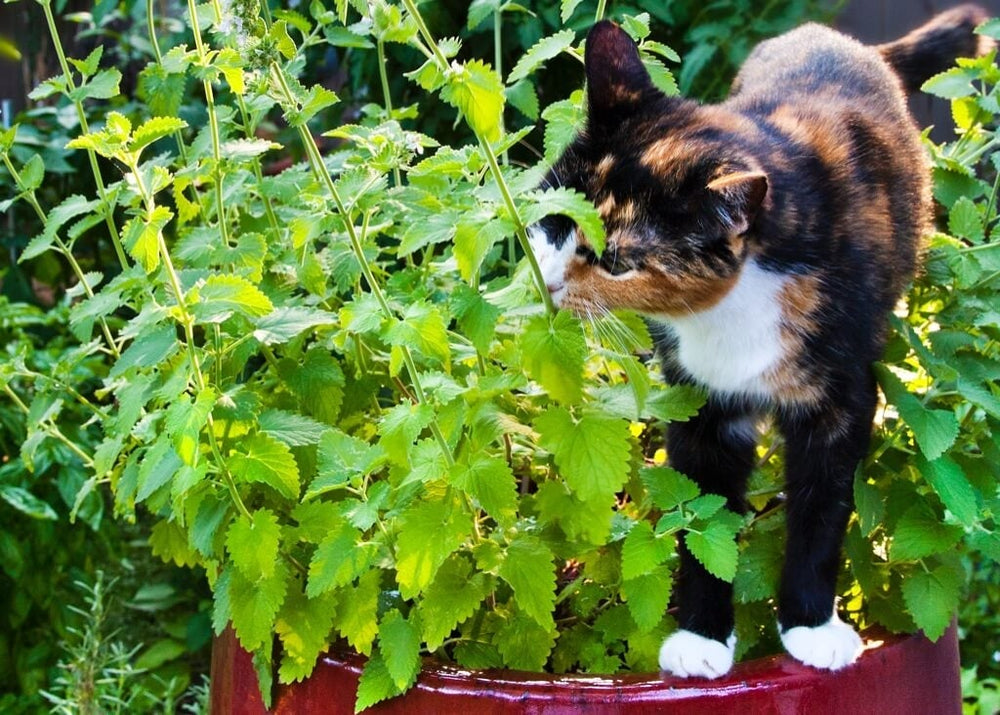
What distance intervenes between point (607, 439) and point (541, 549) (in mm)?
148

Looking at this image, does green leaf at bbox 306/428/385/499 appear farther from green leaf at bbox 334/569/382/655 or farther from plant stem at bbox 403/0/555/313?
plant stem at bbox 403/0/555/313

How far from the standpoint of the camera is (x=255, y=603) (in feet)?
3.51

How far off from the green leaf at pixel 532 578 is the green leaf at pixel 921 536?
34 cm

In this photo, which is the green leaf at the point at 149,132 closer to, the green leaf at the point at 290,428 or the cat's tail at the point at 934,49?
the green leaf at the point at 290,428

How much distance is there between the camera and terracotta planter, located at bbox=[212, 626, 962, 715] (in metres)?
0.97

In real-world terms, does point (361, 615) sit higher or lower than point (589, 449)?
lower

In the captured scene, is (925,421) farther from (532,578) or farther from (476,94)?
(476,94)

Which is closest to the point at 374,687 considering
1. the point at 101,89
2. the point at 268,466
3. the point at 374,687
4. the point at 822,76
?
the point at 374,687

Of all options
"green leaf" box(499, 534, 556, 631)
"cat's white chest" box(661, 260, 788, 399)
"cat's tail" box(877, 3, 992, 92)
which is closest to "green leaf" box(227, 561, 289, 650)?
"green leaf" box(499, 534, 556, 631)

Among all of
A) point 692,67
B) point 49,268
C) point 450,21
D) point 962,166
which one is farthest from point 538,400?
point 49,268

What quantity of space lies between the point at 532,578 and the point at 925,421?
41cm

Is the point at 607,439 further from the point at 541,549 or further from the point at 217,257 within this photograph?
the point at 217,257

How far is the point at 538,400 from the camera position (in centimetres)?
123

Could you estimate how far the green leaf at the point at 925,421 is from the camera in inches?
42.1
